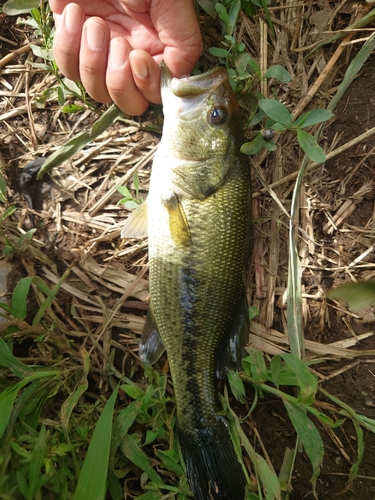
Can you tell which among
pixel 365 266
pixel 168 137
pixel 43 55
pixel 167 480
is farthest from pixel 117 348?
pixel 43 55

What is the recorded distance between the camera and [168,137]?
2354 millimetres

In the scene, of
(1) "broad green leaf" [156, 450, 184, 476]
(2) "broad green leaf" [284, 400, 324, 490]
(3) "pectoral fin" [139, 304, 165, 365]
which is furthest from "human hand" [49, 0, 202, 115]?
(1) "broad green leaf" [156, 450, 184, 476]

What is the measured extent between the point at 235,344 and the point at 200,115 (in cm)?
148

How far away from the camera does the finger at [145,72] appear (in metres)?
2.19

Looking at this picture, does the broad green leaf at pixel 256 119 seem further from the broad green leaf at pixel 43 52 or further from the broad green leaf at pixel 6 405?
the broad green leaf at pixel 6 405

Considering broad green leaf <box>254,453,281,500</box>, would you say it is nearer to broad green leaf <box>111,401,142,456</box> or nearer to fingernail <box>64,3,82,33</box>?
broad green leaf <box>111,401,142,456</box>

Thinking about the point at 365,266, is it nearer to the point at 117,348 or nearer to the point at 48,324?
the point at 117,348

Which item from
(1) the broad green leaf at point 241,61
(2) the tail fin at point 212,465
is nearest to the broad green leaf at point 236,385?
(2) the tail fin at point 212,465

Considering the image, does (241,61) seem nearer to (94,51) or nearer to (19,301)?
(94,51)

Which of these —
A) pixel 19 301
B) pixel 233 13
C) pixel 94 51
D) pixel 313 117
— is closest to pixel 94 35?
pixel 94 51

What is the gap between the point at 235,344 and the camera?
94.2 inches

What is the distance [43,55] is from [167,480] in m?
3.09

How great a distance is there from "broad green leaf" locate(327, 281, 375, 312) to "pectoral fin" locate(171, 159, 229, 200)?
1245 mm

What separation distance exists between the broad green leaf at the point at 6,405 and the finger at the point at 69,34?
1958 mm
